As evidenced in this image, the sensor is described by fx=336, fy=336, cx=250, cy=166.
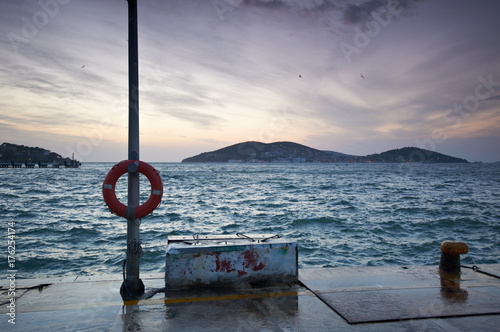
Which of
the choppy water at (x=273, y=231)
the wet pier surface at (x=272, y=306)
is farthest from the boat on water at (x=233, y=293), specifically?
the choppy water at (x=273, y=231)

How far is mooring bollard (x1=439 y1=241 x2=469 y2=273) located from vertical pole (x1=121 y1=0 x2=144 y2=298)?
212 inches

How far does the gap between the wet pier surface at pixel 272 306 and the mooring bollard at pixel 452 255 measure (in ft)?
1.20

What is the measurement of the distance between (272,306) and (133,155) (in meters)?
2.99

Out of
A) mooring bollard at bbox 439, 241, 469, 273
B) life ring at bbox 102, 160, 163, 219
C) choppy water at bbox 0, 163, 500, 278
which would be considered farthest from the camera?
choppy water at bbox 0, 163, 500, 278

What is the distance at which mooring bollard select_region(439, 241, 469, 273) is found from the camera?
6.09 metres

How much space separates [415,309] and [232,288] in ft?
8.49

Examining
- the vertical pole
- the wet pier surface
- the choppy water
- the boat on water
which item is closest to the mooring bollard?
the boat on water

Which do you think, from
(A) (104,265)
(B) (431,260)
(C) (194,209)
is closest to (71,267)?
(A) (104,265)

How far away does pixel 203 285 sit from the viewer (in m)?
5.17

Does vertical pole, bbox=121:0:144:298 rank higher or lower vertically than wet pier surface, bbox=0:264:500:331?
higher

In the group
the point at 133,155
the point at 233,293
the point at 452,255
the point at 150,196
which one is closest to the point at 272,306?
the point at 233,293

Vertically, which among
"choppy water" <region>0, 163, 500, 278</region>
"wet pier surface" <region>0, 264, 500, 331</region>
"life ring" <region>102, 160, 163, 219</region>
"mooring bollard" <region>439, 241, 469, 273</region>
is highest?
"life ring" <region>102, 160, 163, 219</region>

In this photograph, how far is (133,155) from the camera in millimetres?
5133

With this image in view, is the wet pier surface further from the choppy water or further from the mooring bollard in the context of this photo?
the choppy water
